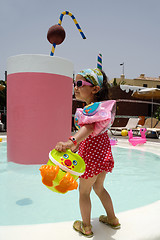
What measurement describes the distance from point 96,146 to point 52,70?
310 cm

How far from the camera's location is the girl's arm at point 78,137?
143cm

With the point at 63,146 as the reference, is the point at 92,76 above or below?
above

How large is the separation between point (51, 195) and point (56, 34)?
339 centimetres

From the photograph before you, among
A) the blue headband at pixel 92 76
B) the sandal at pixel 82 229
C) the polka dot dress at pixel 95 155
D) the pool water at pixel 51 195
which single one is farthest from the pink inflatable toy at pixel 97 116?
the pool water at pixel 51 195

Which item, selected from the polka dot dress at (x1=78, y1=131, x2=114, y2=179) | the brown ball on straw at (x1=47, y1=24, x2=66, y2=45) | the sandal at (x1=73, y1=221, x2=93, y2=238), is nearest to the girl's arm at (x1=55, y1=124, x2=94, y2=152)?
the polka dot dress at (x1=78, y1=131, x2=114, y2=179)

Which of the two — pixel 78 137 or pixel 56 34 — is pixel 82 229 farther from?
pixel 56 34

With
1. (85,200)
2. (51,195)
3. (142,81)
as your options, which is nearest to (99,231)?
(85,200)

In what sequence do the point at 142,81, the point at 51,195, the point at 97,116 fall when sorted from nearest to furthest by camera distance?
the point at 97,116 < the point at 51,195 < the point at 142,81

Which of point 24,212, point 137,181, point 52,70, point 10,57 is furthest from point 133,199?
point 10,57

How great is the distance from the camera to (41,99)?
4391mm

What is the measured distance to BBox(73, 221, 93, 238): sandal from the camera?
1.57m

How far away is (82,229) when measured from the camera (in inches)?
63.3

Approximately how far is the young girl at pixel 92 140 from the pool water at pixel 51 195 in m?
0.64

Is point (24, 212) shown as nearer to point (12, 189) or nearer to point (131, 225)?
point (12, 189)
